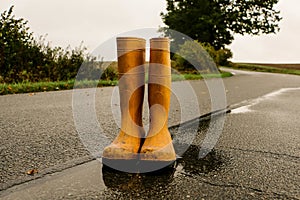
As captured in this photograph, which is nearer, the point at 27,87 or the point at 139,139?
the point at 139,139

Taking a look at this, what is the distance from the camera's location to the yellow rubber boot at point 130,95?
6.00 ft

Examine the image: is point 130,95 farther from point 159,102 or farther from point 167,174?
point 167,174

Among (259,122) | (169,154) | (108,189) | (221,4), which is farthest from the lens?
(221,4)

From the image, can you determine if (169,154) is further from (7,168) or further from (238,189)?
(7,168)

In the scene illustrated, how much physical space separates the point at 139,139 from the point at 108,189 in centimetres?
48

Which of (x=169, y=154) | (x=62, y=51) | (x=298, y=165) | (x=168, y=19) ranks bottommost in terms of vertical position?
(x=298, y=165)

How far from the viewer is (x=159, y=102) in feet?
6.30

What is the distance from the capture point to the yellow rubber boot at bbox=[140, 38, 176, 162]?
5.96 feet

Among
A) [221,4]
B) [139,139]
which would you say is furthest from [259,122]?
[221,4]

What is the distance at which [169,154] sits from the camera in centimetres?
182

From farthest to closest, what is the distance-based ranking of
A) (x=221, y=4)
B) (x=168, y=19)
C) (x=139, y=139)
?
1. (x=168, y=19)
2. (x=221, y=4)
3. (x=139, y=139)

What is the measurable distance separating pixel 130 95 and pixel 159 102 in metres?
0.18

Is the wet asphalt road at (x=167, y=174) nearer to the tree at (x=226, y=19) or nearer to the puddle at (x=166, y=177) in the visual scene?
the puddle at (x=166, y=177)

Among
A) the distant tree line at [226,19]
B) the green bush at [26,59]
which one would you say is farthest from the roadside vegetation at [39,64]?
the distant tree line at [226,19]
